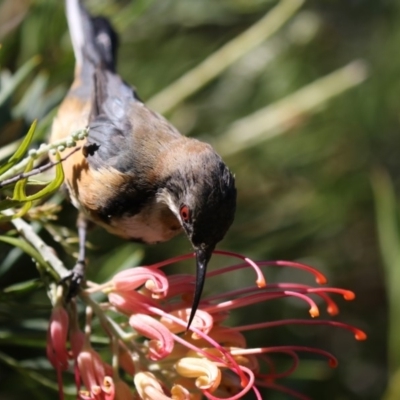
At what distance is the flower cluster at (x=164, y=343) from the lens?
4.92 ft

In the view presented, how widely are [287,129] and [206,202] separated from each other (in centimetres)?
83

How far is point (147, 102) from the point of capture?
249 centimetres

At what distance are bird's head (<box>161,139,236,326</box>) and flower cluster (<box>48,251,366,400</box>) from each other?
0.16 metres

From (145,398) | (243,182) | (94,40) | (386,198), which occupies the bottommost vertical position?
(145,398)

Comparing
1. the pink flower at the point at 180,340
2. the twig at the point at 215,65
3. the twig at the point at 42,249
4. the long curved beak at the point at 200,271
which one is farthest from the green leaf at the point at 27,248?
the twig at the point at 215,65

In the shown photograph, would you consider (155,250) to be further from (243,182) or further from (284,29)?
(284,29)

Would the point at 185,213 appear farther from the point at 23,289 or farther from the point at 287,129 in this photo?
the point at 287,129

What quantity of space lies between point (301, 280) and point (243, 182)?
86 cm

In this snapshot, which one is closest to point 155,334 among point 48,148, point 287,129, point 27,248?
point 27,248

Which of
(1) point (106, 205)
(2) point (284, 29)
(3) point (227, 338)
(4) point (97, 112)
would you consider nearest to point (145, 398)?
(3) point (227, 338)

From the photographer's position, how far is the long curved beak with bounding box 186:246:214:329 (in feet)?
5.02

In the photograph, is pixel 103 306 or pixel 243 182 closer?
pixel 103 306

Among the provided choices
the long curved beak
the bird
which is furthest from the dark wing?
the long curved beak

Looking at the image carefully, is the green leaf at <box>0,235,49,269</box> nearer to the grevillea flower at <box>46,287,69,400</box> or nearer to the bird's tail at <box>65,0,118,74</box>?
the grevillea flower at <box>46,287,69,400</box>
